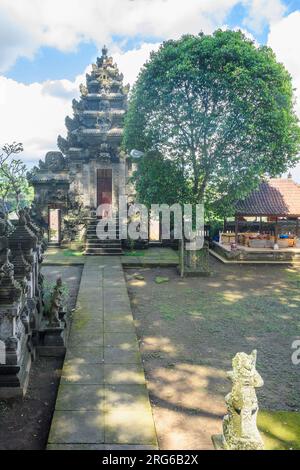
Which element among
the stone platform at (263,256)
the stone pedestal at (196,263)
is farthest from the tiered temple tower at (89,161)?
the stone platform at (263,256)

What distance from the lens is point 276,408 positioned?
7273 mm

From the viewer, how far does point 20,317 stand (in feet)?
27.6

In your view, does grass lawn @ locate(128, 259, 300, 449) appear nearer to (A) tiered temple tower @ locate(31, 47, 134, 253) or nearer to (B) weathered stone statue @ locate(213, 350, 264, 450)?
(B) weathered stone statue @ locate(213, 350, 264, 450)

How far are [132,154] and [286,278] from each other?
384 inches

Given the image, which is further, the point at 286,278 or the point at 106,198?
the point at 106,198

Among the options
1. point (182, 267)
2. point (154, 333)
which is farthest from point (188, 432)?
point (182, 267)

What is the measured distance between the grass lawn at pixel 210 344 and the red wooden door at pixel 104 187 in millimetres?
9919

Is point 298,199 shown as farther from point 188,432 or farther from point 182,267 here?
point 188,432

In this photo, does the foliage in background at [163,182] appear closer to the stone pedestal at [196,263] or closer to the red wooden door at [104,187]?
the stone pedestal at [196,263]

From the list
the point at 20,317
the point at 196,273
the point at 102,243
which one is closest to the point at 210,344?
the point at 20,317

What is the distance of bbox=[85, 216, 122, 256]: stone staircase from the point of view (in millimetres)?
22922

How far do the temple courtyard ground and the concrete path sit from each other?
34 mm

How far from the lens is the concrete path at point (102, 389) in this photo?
601cm

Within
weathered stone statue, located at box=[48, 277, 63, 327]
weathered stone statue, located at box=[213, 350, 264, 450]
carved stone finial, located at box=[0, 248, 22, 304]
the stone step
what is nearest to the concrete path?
weathered stone statue, located at box=[48, 277, 63, 327]
